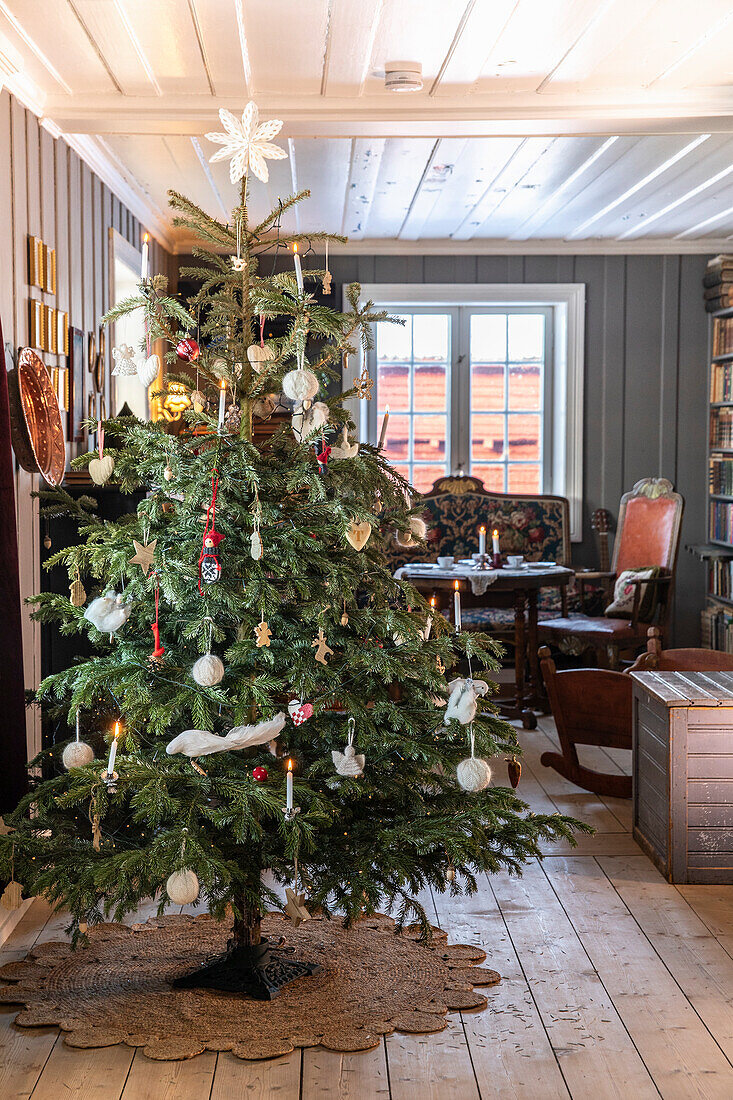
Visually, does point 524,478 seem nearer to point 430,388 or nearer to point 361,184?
point 430,388

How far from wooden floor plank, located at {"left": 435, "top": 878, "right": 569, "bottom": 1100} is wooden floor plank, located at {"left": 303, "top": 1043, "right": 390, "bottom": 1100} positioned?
204mm

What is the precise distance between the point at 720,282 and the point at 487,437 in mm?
1743

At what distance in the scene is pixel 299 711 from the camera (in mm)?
2336

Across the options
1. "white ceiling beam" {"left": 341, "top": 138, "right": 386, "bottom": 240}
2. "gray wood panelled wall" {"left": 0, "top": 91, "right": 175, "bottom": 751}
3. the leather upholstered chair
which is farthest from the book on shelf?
"gray wood panelled wall" {"left": 0, "top": 91, "right": 175, "bottom": 751}

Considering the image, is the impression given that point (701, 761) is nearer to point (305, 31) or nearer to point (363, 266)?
point (305, 31)

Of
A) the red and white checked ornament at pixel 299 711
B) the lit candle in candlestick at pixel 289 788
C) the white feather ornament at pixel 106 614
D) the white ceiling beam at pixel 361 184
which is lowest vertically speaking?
the lit candle in candlestick at pixel 289 788

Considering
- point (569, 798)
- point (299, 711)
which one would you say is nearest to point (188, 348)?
point (299, 711)

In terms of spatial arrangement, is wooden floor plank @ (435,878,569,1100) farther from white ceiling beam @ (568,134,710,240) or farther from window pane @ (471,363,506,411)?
window pane @ (471,363,506,411)

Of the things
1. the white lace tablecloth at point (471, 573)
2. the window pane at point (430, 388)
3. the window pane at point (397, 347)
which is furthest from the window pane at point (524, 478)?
the white lace tablecloth at point (471, 573)

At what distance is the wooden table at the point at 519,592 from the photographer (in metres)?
5.32

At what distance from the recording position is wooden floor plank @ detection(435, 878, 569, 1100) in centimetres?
218

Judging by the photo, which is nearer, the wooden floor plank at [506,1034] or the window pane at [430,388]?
the wooden floor plank at [506,1034]

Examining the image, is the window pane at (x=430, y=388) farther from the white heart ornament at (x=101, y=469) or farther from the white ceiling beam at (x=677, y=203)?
the white heart ornament at (x=101, y=469)

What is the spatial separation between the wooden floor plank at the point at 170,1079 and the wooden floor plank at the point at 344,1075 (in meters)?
0.21
